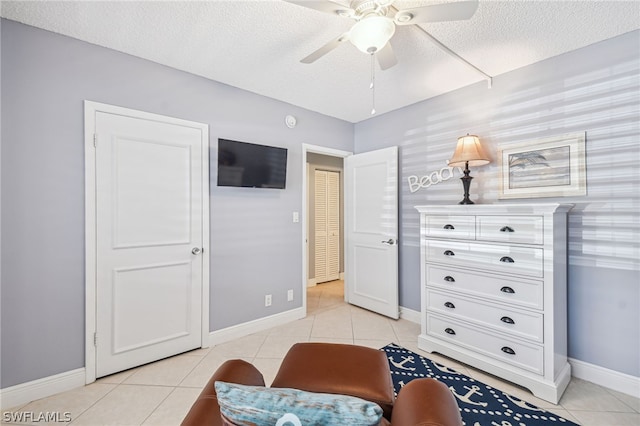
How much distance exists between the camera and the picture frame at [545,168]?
2156 mm

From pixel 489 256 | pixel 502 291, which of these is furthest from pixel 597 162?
pixel 502 291

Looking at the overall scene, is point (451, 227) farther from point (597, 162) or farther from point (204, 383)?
point (204, 383)

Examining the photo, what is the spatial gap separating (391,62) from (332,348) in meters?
1.82

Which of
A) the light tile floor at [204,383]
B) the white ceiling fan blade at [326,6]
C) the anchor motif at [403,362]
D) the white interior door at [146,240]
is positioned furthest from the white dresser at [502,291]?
the white interior door at [146,240]

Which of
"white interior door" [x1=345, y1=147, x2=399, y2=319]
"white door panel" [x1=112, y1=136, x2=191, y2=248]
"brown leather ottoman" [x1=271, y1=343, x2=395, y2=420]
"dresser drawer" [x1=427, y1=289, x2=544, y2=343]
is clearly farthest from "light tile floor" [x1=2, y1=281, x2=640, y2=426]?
"white door panel" [x1=112, y1=136, x2=191, y2=248]

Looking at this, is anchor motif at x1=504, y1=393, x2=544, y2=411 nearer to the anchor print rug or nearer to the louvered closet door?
the anchor print rug

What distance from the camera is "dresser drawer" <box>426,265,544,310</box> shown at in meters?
1.97

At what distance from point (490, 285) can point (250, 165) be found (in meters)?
2.39

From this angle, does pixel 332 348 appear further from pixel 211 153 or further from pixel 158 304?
pixel 211 153

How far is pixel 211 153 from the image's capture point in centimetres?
269

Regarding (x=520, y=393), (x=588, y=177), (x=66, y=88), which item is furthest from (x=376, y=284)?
(x=66, y=88)

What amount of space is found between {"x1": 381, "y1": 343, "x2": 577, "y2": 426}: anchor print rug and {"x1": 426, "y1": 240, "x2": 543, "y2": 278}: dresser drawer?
858mm

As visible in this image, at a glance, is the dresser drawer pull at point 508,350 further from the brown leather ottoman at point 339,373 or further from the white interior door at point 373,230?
the white interior door at point 373,230

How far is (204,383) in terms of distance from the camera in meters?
2.08
